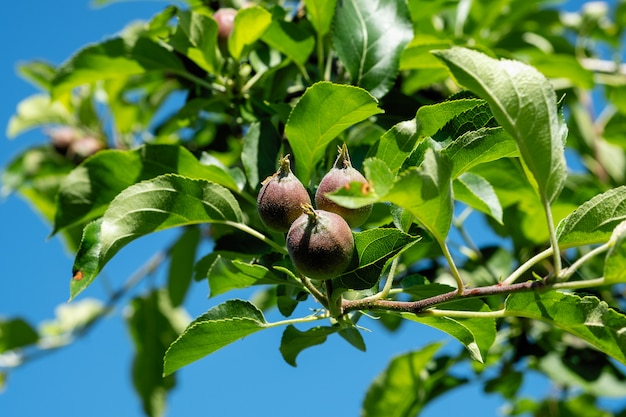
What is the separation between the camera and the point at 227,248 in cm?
137

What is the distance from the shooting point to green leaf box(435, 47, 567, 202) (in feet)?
2.94

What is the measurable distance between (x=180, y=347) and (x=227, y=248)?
11.3 inches

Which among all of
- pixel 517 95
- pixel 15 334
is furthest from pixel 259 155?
pixel 15 334

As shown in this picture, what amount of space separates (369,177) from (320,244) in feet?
0.49

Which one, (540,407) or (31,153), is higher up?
(31,153)

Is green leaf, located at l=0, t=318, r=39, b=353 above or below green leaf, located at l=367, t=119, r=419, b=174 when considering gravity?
below

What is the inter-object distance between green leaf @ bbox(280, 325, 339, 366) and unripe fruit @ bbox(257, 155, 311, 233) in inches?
8.9

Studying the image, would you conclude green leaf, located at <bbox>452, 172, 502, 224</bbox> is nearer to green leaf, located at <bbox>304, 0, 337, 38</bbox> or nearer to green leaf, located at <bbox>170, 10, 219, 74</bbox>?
green leaf, located at <bbox>304, 0, 337, 38</bbox>

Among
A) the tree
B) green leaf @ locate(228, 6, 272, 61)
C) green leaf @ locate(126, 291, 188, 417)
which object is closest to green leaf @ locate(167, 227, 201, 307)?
the tree

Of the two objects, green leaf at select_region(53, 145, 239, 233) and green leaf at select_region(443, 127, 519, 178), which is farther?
green leaf at select_region(53, 145, 239, 233)

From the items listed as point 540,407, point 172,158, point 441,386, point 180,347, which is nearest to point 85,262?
→ point 180,347

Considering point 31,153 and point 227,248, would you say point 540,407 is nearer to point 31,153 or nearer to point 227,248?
point 227,248

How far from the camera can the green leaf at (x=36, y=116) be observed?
2926 mm

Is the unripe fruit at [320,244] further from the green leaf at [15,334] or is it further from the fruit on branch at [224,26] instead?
the green leaf at [15,334]
